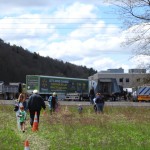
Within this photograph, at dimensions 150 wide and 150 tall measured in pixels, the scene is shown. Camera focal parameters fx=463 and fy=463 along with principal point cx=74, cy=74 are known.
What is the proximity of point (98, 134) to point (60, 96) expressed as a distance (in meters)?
49.8

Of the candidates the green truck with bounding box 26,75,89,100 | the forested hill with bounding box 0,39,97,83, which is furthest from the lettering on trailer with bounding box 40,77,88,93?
the forested hill with bounding box 0,39,97,83

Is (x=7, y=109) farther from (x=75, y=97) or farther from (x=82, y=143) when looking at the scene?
(x=75, y=97)

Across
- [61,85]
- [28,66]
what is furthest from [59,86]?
[28,66]

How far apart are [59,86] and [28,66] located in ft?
347

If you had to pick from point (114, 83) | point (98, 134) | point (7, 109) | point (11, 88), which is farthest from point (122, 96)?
point (98, 134)

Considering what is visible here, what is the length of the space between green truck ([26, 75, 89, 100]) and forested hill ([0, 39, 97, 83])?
274ft

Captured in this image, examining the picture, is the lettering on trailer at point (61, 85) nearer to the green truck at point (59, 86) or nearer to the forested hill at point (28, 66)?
the green truck at point (59, 86)

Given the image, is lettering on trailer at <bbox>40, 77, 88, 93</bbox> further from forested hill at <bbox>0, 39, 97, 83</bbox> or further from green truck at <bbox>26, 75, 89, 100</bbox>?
forested hill at <bbox>0, 39, 97, 83</bbox>

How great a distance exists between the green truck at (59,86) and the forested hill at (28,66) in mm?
83408

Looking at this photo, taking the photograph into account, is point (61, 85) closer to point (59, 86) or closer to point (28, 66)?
point (59, 86)

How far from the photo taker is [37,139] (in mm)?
15055

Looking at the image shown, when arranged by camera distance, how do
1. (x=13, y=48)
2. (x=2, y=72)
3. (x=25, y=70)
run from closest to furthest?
(x=2, y=72)
(x=25, y=70)
(x=13, y=48)

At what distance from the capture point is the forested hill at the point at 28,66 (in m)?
157

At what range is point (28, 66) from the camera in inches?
6762
